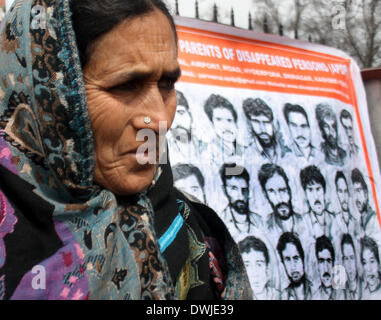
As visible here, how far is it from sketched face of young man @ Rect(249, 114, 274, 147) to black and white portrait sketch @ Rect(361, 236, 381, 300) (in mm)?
1078

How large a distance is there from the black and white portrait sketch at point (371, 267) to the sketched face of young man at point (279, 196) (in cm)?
77

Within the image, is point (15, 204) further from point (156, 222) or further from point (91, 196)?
point (156, 222)

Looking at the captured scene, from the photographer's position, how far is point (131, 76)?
3.59 feet

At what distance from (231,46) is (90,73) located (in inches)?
69.2

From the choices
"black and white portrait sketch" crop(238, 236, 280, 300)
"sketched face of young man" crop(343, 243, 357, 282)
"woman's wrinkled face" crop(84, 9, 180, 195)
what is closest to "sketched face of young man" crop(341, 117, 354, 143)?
"sketched face of young man" crop(343, 243, 357, 282)

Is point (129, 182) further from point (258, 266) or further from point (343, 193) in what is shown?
point (343, 193)

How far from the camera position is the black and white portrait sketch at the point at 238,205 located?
2.49 meters

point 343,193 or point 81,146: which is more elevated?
point 343,193

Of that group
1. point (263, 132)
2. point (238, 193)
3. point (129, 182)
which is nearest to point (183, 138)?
point (238, 193)

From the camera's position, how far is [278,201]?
8.94 feet

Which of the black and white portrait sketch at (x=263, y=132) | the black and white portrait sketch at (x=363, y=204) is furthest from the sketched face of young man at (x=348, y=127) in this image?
the black and white portrait sketch at (x=263, y=132)

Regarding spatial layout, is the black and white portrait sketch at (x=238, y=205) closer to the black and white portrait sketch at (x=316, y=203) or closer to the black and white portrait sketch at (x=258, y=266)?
the black and white portrait sketch at (x=258, y=266)

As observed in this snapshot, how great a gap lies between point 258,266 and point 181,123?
3.11ft

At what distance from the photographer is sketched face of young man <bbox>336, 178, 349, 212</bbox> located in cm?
306
